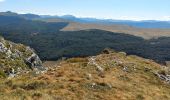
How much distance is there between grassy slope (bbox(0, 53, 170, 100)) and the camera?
3206cm

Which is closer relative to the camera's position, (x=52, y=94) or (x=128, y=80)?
(x=52, y=94)

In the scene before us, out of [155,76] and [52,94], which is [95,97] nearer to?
[52,94]

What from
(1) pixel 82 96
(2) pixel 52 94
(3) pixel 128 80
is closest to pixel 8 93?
(2) pixel 52 94

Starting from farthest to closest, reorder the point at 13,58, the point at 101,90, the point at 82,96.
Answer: the point at 13,58, the point at 101,90, the point at 82,96

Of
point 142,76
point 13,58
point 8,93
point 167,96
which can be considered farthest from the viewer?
point 13,58

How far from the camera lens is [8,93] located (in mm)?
30578

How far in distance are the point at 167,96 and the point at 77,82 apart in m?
10.6

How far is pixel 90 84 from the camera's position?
36781 mm

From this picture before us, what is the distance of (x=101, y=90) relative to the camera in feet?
118

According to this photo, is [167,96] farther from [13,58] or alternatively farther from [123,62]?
[13,58]

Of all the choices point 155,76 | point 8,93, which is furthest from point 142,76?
point 8,93

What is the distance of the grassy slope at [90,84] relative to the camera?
3206cm

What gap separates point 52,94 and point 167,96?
574 inches

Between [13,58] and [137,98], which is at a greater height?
[137,98]
